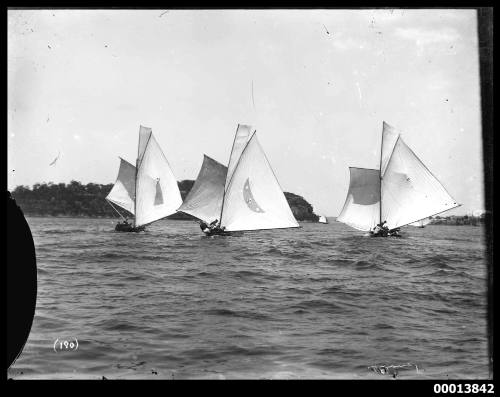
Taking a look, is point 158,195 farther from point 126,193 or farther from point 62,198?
point 62,198

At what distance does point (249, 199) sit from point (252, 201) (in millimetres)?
457

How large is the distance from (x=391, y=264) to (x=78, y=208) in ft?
29.6

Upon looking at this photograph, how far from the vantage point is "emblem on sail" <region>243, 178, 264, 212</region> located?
22223 mm

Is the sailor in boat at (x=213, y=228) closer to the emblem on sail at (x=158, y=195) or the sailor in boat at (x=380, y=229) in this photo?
the emblem on sail at (x=158, y=195)

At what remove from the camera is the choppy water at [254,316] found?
8.22 m

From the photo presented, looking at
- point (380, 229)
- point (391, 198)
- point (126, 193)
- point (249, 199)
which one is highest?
point (126, 193)

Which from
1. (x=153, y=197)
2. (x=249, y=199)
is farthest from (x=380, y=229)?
(x=153, y=197)

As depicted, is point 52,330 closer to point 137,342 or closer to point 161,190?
point 137,342

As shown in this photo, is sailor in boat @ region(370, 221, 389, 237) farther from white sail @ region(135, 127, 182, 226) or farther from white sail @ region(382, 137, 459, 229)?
white sail @ region(135, 127, 182, 226)

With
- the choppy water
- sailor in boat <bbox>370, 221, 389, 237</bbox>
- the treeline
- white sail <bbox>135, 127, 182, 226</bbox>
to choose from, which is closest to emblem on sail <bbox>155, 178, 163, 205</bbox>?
white sail <bbox>135, 127, 182, 226</bbox>

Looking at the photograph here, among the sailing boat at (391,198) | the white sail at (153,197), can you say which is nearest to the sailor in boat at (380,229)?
the sailing boat at (391,198)

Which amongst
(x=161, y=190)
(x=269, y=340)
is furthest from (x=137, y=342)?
(x=161, y=190)

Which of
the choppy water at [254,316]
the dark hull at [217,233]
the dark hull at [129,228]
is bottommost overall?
the choppy water at [254,316]

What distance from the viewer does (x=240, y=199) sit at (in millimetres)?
24719
